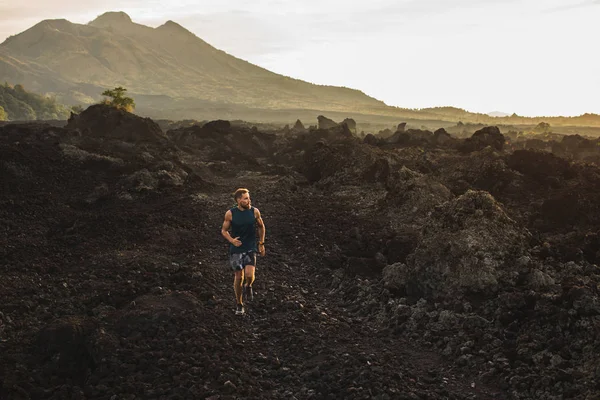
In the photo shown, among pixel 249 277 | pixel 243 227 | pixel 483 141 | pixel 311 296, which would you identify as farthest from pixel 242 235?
pixel 483 141

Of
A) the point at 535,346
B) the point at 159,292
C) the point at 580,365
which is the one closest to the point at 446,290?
the point at 535,346

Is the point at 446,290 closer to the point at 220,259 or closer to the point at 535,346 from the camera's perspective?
the point at 535,346

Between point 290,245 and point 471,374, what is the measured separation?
751 cm

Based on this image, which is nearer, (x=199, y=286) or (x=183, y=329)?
(x=183, y=329)

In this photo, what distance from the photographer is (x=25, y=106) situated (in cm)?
9494

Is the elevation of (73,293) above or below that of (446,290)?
below

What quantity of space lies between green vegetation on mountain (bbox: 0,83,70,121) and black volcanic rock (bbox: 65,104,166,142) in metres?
62.4

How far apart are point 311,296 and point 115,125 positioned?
27509mm

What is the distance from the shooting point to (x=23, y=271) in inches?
434

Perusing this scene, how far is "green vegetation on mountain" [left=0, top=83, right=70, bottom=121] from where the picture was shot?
91.6 m

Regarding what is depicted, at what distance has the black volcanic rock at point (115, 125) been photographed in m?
32.6

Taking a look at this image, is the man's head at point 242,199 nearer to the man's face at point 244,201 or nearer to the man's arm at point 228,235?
the man's face at point 244,201

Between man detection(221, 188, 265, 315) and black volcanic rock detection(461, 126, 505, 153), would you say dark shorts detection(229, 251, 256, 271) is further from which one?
black volcanic rock detection(461, 126, 505, 153)

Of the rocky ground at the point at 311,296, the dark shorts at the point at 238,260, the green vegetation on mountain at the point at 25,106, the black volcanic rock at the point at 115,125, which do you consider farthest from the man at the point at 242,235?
the green vegetation on mountain at the point at 25,106
